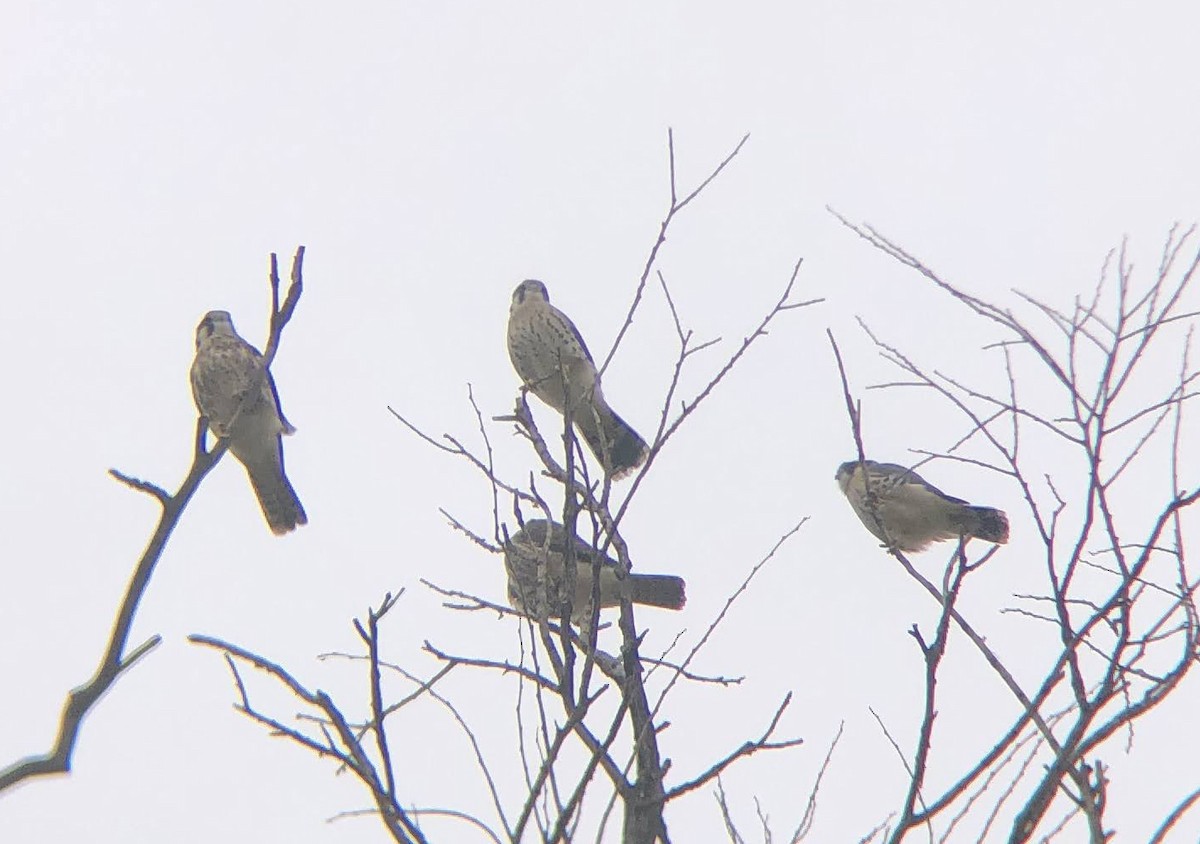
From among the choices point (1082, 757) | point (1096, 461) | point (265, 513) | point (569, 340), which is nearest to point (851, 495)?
point (569, 340)

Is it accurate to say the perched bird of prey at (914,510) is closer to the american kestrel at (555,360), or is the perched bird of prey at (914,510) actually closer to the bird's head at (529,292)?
the american kestrel at (555,360)

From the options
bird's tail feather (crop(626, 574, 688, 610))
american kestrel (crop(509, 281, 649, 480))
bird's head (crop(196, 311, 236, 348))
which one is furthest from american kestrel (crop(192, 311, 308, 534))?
bird's tail feather (crop(626, 574, 688, 610))

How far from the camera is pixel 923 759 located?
2332mm

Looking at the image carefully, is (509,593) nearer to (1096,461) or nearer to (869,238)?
(869,238)

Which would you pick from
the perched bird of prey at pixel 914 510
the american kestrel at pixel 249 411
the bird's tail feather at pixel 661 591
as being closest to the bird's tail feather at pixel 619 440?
the bird's tail feather at pixel 661 591

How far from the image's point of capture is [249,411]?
6.20m

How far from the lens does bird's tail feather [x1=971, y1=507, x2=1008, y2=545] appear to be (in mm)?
5863

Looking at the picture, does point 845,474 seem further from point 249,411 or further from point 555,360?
point 249,411

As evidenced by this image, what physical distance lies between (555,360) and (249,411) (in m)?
1.53

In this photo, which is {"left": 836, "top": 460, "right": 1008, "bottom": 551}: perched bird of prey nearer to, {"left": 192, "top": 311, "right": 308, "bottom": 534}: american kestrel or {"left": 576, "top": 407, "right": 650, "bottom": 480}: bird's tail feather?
{"left": 576, "top": 407, "right": 650, "bottom": 480}: bird's tail feather

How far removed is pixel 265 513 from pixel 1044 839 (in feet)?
15.5

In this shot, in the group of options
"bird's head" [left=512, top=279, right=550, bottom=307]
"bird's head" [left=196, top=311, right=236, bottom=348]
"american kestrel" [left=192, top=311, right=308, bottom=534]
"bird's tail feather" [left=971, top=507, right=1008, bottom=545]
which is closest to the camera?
"bird's tail feather" [left=971, top=507, right=1008, bottom=545]

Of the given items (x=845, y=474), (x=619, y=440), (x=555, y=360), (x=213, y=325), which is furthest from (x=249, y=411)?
(x=845, y=474)

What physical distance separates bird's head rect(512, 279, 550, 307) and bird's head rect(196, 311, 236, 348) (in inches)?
56.2
